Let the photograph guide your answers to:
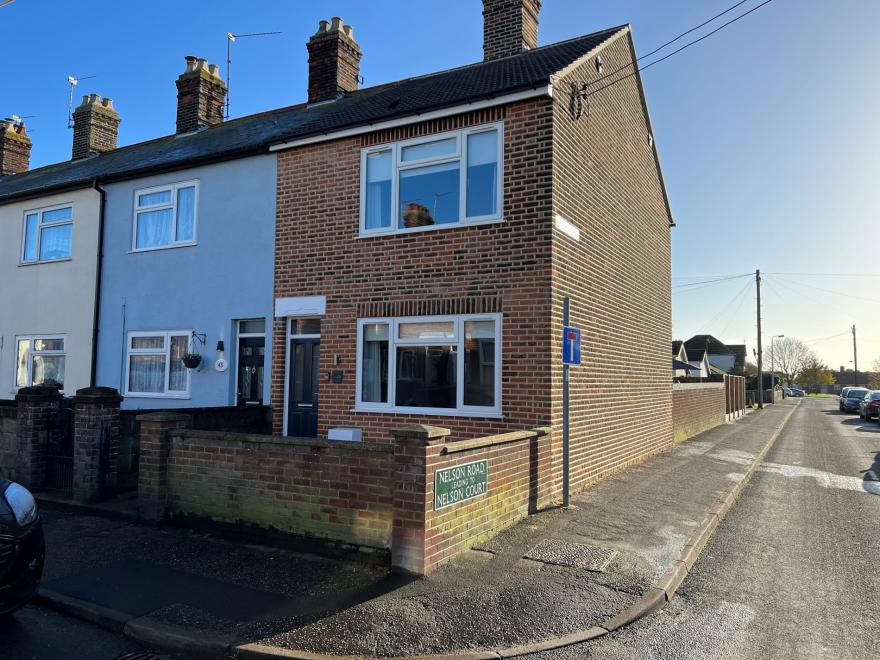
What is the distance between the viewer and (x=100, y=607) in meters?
4.74

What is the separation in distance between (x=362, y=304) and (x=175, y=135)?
10111mm

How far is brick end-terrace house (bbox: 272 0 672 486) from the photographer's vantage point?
8.31 m

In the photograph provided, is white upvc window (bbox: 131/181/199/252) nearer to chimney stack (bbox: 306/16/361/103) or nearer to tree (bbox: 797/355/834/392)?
chimney stack (bbox: 306/16/361/103)

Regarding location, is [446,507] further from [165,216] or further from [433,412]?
[165,216]

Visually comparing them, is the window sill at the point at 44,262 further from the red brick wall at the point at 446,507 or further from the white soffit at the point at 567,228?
the red brick wall at the point at 446,507

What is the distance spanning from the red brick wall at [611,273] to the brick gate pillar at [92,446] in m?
6.00

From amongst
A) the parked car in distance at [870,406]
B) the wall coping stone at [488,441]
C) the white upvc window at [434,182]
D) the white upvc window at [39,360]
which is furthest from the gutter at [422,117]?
the parked car in distance at [870,406]

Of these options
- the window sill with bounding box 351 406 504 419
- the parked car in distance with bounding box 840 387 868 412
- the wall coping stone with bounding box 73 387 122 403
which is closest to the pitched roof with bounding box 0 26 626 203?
the window sill with bounding box 351 406 504 419

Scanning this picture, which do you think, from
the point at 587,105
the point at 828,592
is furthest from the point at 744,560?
the point at 587,105

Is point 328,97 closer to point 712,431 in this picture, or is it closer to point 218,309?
point 218,309

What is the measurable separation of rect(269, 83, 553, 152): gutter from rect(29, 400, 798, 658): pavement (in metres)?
5.60

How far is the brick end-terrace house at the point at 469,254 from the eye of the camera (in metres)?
8.31

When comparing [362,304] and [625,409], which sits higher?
[362,304]

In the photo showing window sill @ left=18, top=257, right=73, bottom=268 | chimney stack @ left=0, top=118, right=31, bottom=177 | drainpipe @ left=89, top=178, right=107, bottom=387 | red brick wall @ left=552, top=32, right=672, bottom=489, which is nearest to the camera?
red brick wall @ left=552, top=32, right=672, bottom=489
